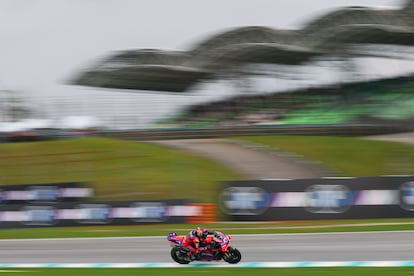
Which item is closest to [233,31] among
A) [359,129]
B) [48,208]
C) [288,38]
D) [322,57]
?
[288,38]

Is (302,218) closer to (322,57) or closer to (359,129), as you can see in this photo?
(359,129)

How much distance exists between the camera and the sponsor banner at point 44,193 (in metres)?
22.4

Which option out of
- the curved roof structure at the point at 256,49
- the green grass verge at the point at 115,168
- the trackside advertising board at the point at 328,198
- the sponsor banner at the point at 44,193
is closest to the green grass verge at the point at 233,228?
the trackside advertising board at the point at 328,198

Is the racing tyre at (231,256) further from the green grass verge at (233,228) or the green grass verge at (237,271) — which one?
the green grass verge at (233,228)

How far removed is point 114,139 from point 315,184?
1770 cm

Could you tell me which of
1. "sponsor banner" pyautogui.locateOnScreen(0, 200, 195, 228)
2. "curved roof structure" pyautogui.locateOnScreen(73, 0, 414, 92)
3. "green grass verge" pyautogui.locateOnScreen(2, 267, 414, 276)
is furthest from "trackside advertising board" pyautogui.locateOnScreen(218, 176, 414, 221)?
"curved roof structure" pyautogui.locateOnScreen(73, 0, 414, 92)

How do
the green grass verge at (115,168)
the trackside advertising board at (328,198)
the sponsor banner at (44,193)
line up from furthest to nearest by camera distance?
the green grass verge at (115,168), the sponsor banner at (44,193), the trackside advertising board at (328,198)

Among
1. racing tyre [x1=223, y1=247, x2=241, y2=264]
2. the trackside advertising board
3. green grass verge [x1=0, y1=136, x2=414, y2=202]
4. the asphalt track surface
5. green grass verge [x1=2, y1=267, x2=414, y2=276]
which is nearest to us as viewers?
green grass verge [x1=2, y1=267, x2=414, y2=276]

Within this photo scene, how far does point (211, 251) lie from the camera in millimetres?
11375

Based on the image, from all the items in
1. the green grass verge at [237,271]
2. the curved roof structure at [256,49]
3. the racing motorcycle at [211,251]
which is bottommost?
the green grass verge at [237,271]

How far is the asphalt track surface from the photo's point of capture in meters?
12.4

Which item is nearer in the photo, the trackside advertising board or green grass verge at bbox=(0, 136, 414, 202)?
the trackside advertising board

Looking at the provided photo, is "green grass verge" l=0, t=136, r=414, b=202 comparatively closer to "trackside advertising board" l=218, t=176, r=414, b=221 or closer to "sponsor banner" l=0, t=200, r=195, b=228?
"sponsor banner" l=0, t=200, r=195, b=228

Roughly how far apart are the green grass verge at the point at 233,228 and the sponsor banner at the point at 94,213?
0.26 metres
